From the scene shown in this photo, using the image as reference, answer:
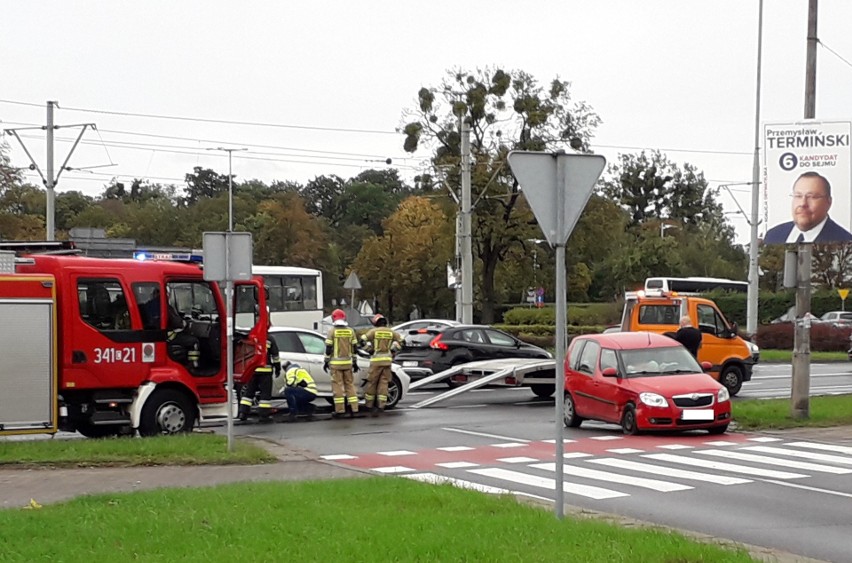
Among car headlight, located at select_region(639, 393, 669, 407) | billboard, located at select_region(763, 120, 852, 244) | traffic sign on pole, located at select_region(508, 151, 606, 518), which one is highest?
billboard, located at select_region(763, 120, 852, 244)

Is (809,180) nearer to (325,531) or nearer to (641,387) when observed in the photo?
(641,387)

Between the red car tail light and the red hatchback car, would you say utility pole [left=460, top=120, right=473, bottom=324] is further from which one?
the red hatchback car

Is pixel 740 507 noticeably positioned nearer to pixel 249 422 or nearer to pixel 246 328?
pixel 246 328

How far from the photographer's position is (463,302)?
1490 inches

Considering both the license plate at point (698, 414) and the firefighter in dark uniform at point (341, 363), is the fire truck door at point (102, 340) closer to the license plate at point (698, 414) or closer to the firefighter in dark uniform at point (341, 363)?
the firefighter in dark uniform at point (341, 363)

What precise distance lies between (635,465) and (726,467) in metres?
1.09

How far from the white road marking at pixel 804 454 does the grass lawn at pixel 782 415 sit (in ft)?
9.00

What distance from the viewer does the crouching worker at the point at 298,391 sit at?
67.5ft

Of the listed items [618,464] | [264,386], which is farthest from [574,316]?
[618,464]

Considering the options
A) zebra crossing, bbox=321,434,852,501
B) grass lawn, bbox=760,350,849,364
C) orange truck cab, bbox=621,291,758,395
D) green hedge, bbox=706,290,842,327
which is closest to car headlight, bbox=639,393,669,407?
zebra crossing, bbox=321,434,852,501

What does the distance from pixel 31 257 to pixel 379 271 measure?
187ft

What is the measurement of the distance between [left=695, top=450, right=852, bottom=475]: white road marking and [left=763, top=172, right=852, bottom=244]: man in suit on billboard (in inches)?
203

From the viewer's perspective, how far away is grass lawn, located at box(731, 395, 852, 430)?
1912 cm

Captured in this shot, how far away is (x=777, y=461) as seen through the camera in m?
14.7
